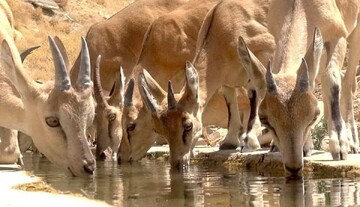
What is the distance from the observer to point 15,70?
38.2ft

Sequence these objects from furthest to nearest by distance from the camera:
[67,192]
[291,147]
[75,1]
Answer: [75,1] < [291,147] < [67,192]

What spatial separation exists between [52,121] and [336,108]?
3626mm

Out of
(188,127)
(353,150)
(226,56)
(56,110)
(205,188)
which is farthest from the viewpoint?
(226,56)

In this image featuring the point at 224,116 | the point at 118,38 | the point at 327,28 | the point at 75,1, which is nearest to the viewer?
the point at 327,28

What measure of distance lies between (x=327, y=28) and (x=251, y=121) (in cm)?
221

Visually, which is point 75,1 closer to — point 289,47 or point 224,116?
point 224,116

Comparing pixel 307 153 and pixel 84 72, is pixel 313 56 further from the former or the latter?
Answer: pixel 84 72

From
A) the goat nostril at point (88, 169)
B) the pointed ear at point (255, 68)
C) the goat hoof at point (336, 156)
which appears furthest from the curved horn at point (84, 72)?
the goat hoof at point (336, 156)

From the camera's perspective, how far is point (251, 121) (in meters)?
14.2

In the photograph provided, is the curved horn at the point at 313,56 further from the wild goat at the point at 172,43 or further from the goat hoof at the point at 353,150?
the wild goat at the point at 172,43

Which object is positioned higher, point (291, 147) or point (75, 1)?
point (75, 1)

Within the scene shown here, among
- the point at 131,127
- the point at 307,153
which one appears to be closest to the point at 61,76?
the point at 307,153

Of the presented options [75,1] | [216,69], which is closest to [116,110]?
[216,69]

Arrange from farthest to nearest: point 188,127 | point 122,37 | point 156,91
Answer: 1. point 122,37
2. point 156,91
3. point 188,127
